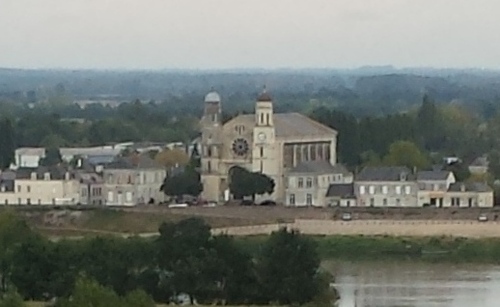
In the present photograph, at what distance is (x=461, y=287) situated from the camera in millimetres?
35812

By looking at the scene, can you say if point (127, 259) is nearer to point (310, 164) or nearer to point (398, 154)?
point (310, 164)

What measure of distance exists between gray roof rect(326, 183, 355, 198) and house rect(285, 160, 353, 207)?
11 centimetres

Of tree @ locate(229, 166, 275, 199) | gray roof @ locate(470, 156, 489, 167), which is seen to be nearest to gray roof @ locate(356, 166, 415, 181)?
tree @ locate(229, 166, 275, 199)

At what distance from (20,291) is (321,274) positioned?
4589 mm

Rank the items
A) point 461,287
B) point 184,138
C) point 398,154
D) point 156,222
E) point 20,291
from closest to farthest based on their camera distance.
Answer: point 20,291 < point 461,287 < point 156,222 < point 398,154 < point 184,138

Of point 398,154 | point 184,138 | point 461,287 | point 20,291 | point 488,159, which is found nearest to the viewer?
point 20,291

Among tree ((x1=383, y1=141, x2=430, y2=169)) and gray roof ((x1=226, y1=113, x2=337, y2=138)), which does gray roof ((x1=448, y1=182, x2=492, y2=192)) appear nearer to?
tree ((x1=383, y1=141, x2=430, y2=169))

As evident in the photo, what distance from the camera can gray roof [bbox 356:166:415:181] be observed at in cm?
4888

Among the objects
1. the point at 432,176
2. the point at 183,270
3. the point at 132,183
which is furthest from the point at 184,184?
the point at 183,270

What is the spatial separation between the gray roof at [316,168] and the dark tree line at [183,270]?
17.5 metres

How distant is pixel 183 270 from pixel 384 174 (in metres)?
19.2

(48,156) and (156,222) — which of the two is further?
(48,156)

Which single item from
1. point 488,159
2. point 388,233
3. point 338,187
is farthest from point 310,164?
point 488,159

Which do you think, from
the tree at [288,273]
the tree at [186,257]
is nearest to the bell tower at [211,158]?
Result: the tree at [186,257]
